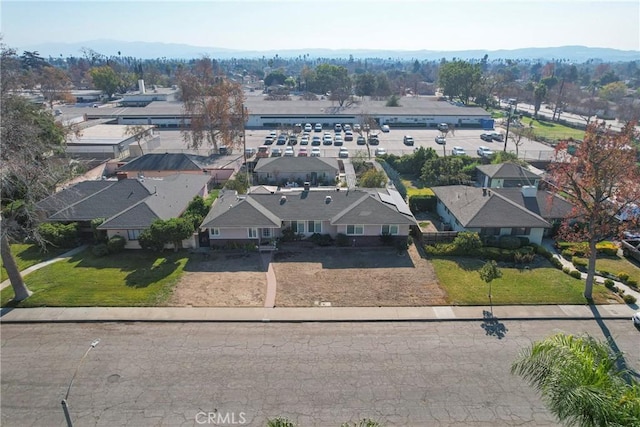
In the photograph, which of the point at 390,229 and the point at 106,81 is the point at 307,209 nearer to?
the point at 390,229

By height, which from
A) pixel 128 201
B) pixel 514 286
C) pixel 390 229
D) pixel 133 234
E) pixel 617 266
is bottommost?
pixel 617 266

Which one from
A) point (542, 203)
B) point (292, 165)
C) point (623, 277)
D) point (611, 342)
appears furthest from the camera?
point (292, 165)

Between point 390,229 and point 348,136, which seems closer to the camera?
point 390,229

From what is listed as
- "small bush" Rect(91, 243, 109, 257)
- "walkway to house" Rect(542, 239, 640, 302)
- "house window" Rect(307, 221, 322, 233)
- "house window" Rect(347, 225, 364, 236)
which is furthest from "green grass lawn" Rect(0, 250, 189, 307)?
"walkway to house" Rect(542, 239, 640, 302)

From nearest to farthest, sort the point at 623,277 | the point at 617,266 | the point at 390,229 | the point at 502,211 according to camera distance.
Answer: the point at 623,277 → the point at 617,266 → the point at 390,229 → the point at 502,211

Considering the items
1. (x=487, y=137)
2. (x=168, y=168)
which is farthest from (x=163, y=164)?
(x=487, y=137)

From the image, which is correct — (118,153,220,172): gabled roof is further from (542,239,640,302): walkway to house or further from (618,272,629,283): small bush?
(618,272,629,283): small bush

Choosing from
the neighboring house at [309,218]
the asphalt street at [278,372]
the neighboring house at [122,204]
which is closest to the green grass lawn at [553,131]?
the neighboring house at [309,218]
